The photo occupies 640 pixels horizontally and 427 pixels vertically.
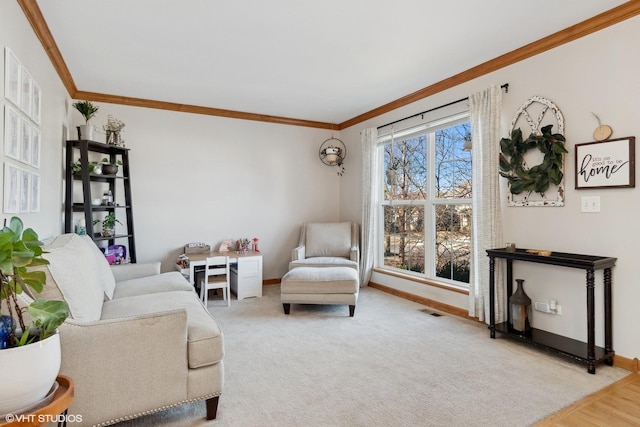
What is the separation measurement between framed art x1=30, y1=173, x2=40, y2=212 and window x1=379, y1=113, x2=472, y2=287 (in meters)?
3.61

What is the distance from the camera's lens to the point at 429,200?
4059mm

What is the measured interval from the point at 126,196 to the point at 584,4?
449 cm

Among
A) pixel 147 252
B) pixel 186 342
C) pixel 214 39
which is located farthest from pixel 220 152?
pixel 186 342

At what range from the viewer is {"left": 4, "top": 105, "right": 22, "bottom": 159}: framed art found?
6.39 ft

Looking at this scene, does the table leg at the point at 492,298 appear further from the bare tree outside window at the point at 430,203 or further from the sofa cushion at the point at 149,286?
the sofa cushion at the point at 149,286

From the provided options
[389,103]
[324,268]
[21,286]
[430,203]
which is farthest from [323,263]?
[21,286]

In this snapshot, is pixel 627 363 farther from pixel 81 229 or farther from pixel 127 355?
pixel 81 229

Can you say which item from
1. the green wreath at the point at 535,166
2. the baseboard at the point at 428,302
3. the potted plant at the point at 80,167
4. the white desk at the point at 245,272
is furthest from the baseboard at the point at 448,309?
the potted plant at the point at 80,167

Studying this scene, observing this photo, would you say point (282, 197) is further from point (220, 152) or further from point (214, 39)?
point (214, 39)

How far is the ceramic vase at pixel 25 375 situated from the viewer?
3.37 feet

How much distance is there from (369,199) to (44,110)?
3.50 meters

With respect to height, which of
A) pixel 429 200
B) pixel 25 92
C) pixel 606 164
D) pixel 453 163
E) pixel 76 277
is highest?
pixel 25 92

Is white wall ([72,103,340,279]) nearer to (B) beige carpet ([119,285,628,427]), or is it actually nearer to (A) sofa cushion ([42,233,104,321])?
(B) beige carpet ([119,285,628,427])

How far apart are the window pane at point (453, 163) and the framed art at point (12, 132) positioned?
11.9 feet
